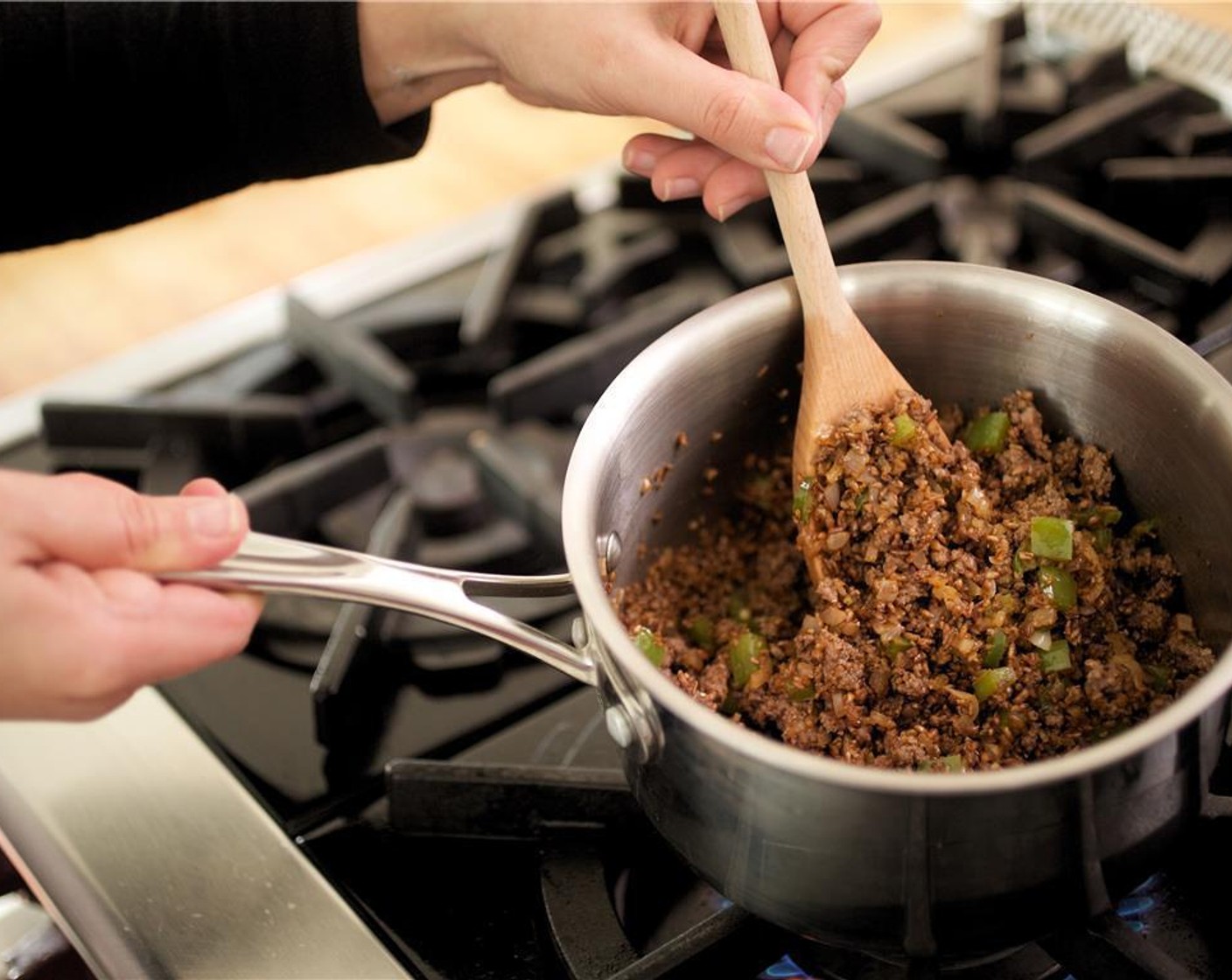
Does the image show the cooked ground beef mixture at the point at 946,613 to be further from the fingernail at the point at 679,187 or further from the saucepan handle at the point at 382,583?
the fingernail at the point at 679,187

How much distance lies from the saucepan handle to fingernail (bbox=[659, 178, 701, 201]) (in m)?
0.41

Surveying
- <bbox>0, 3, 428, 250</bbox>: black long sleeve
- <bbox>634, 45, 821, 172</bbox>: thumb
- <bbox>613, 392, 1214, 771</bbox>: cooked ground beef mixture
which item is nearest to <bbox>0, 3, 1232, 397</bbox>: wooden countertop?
<bbox>0, 3, 428, 250</bbox>: black long sleeve

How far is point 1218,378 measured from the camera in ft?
2.21

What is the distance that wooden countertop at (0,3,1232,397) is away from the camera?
1.50 m

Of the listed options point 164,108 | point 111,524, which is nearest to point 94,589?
point 111,524

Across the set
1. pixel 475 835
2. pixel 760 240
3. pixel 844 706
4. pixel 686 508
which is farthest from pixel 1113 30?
pixel 475 835

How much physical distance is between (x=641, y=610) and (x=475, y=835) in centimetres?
18

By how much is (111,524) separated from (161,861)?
0.30 metres

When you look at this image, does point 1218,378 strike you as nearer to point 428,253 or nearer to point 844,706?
point 844,706

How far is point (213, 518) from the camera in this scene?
0.60 meters

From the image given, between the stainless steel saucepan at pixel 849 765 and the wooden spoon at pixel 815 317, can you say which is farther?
the wooden spoon at pixel 815 317

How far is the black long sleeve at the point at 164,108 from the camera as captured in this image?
998 mm

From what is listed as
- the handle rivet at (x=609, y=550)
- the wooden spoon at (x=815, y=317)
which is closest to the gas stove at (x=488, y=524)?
the handle rivet at (x=609, y=550)

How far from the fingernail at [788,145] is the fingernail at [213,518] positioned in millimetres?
397
